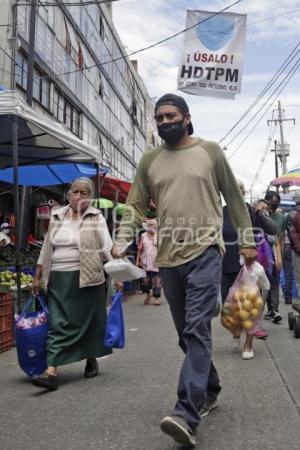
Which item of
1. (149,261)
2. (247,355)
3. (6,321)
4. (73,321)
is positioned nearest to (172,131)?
(73,321)

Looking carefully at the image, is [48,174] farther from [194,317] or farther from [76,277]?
[194,317]

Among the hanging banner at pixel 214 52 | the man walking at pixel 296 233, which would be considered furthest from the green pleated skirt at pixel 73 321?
the hanging banner at pixel 214 52

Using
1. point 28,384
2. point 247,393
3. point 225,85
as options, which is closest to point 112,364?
point 28,384

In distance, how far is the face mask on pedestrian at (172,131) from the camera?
11.0 feet

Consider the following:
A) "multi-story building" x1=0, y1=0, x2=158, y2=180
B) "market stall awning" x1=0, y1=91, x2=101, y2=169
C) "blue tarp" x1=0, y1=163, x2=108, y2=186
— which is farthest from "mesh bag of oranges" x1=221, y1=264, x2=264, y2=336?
"blue tarp" x1=0, y1=163, x2=108, y2=186

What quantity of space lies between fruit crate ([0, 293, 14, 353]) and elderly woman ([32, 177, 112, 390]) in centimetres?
157

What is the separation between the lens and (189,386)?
2.91 metres

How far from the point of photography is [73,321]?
4672 millimetres

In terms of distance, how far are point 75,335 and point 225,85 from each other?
7.09m

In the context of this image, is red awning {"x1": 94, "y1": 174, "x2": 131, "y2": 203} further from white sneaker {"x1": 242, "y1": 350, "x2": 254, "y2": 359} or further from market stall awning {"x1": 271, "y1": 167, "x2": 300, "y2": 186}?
white sneaker {"x1": 242, "y1": 350, "x2": 254, "y2": 359}

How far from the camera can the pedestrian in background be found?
11036 millimetres

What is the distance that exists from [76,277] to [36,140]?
3.72 meters

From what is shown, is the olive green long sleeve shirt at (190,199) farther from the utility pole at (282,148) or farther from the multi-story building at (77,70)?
the utility pole at (282,148)

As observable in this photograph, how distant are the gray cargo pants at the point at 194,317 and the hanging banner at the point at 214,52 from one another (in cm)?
759
